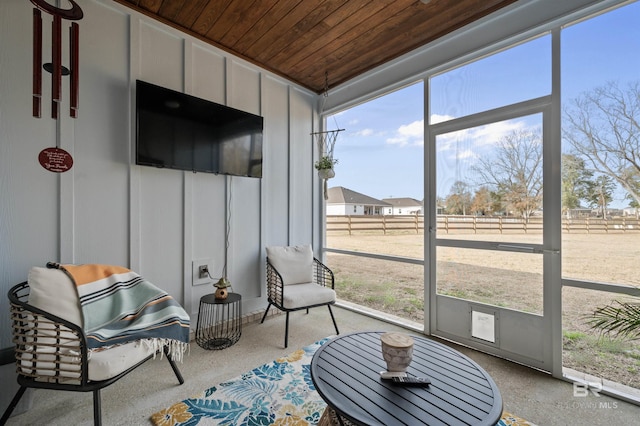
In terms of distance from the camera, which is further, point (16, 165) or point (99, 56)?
point (99, 56)

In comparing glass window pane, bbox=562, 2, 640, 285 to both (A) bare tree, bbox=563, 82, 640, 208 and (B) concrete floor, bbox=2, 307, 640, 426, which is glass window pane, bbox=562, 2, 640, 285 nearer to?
(A) bare tree, bbox=563, 82, 640, 208

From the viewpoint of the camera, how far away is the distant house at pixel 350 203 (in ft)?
11.3

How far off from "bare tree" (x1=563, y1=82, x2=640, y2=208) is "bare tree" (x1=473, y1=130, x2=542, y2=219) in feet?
0.79

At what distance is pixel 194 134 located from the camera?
2.60 metres

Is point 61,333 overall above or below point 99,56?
below

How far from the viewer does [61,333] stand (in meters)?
1.56

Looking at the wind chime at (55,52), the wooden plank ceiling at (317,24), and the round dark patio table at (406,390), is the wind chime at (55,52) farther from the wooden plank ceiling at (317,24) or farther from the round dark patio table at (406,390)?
the round dark patio table at (406,390)

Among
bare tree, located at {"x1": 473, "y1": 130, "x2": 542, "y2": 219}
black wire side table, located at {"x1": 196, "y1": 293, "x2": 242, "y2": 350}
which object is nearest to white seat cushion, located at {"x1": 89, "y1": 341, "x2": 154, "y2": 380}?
black wire side table, located at {"x1": 196, "y1": 293, "x2": 242, "y2": 350}

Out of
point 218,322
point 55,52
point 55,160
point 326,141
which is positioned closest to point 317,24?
point 326,141

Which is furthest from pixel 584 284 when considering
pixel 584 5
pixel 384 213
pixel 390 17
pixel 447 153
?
pixel 390 17

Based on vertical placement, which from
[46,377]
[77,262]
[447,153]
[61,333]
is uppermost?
[447,153]

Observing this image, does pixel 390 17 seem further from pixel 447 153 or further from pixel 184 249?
pixel 184 249

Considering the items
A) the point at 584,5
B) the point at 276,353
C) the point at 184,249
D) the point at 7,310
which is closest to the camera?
the point at 7,310

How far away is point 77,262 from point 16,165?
771 mm
